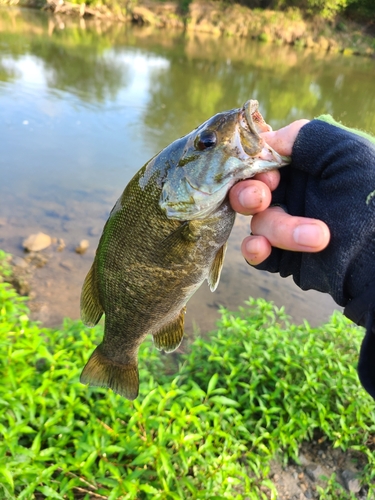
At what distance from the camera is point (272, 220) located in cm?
167

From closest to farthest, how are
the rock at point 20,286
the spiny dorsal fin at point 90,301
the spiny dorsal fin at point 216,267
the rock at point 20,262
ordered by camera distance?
the spiny dorsal fin at point 216,267 → the spiny dorsal fin at point 90,301 → the rock at point 20,286 → the rock at point 20,262

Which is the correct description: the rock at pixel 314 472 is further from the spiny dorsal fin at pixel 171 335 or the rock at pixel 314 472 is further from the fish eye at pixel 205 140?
the fish eye at pixel 205 140

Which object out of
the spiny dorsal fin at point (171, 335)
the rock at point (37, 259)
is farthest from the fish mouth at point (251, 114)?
the rock at point (37, 259)

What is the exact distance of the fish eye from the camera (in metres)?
1.60

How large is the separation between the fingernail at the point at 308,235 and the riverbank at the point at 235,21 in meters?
36.0

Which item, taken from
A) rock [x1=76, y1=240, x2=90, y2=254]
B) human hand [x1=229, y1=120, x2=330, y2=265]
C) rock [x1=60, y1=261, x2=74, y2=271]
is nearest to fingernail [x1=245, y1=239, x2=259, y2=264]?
human hand [x1=229, y1=120, x2=330, y2=265]

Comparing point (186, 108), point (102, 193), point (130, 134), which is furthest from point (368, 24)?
point (102, 193)

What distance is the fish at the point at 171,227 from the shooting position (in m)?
1.58

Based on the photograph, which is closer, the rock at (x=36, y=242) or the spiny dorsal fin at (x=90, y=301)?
the spiny dorsal fin at (x=90, y=301)

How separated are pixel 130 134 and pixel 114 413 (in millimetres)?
9071

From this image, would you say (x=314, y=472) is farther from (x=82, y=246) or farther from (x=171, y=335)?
(x=82, y=246)

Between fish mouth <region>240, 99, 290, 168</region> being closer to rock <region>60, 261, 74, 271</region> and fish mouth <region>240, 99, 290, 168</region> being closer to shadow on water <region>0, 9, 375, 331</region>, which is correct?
shadow on water <region>0, 9, 375, 331</region>

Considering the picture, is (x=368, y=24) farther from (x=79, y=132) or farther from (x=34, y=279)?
(x=34, y=279)

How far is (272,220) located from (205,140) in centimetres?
47
